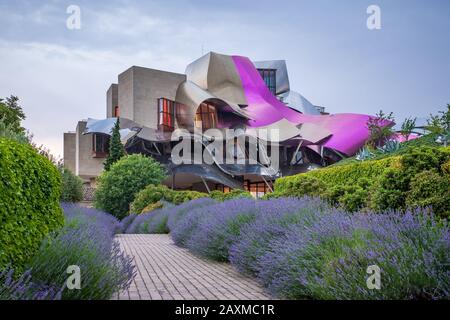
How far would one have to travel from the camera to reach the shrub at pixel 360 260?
320cm

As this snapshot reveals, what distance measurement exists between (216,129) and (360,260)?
4425 cm

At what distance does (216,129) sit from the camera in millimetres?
47562

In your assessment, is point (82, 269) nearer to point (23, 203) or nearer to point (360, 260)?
point (23, 203)

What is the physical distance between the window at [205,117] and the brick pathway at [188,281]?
138ft

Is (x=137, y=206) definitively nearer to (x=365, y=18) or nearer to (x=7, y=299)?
(x=365, y=18)

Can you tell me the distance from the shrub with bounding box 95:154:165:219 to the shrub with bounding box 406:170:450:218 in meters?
21.2

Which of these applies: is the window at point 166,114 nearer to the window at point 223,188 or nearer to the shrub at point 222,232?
the window at point 223,188

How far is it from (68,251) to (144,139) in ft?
133

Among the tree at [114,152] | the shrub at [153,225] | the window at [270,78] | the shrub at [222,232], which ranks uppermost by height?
the window at [270,78]

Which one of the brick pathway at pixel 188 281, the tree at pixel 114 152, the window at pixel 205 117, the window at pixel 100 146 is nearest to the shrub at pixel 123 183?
the tree at pixel 114 152

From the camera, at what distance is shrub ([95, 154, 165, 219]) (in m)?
26.3

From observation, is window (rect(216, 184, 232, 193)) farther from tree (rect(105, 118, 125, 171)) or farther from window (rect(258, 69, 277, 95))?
window (rect(258, 69, 277, 95))

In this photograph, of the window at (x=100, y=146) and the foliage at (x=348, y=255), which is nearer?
the foliage at (x=348, y=255)

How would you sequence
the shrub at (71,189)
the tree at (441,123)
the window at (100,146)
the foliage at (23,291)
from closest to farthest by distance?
the foliage at (23,291), the tree at (441,123), the shrub at (71,189), the window at (100,146)
